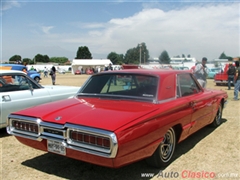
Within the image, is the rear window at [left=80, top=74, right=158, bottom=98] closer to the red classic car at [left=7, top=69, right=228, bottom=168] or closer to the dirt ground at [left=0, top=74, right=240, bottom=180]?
the red classic car at [left=7, top=69, right=228, bottom=168]

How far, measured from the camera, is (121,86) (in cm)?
436

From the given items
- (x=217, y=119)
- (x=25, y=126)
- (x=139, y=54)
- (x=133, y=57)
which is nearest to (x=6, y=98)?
(x=25, y=126)

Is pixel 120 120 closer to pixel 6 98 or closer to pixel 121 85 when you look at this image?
pixel 121 85

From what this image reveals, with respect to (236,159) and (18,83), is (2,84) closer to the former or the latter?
(18,83)

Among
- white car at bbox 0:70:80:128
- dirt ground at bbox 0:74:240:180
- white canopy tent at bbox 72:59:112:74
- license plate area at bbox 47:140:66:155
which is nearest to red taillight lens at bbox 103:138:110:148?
license plate area at bbox 47:140:66:155

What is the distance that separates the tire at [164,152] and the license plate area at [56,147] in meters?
1.18

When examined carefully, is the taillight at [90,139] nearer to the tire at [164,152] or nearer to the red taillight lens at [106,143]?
the red taillight lens at [106,143]

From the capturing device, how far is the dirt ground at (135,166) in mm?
3219

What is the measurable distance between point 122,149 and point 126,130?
0.68ft

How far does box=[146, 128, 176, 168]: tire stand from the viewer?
329 centimetres

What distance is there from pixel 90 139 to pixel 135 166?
109 centimetres

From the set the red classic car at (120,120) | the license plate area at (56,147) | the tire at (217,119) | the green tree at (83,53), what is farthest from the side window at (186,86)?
the green tree at (83,53)

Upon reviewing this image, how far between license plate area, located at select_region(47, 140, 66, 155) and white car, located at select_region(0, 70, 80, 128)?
230 cm

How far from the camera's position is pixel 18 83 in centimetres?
563
